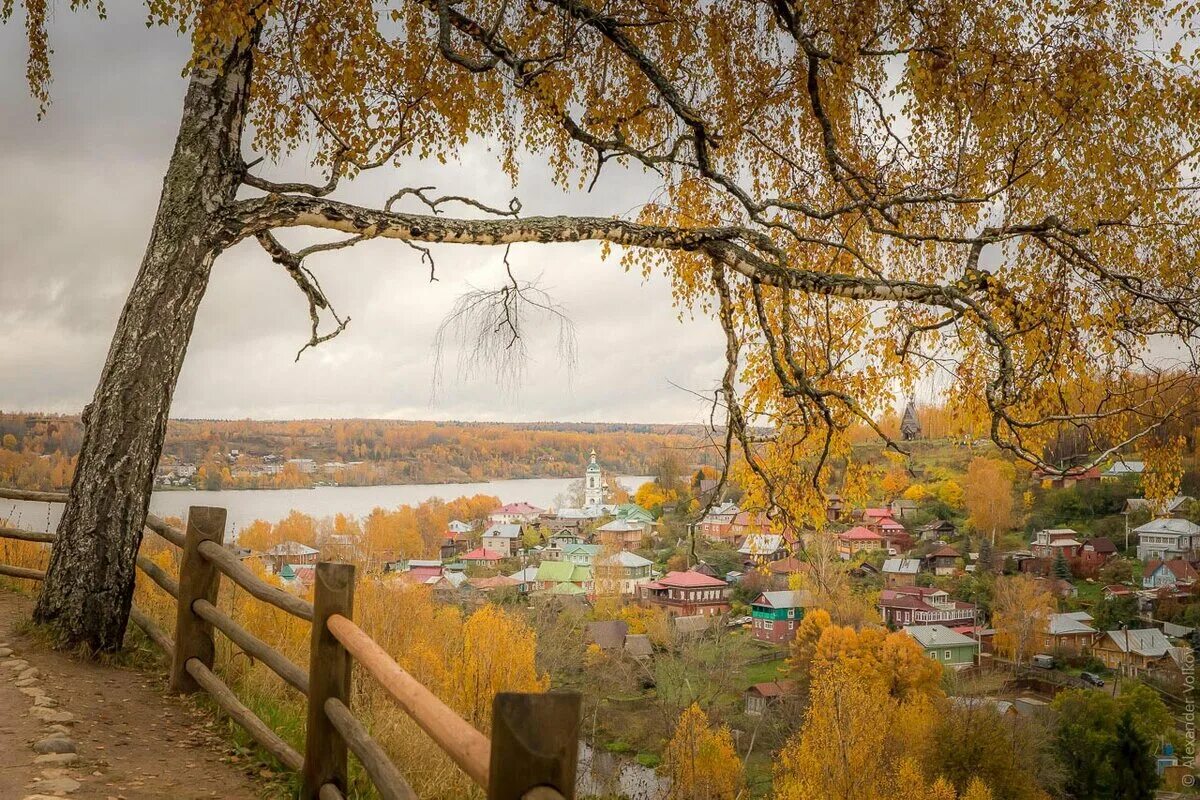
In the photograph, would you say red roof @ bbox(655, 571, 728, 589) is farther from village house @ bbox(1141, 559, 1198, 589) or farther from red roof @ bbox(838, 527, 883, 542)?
village house @ bbox(1141, 559, 1198, 589)

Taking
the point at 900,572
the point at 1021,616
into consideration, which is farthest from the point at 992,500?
the point at 1021,616

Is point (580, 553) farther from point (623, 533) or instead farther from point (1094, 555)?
point (1094, 555)

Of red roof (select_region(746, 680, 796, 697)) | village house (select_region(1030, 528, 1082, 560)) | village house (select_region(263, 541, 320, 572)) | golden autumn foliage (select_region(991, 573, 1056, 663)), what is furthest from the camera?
village house (select_region(1030, 528, 1082, 560))

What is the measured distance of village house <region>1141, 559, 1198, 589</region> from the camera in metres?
35.0

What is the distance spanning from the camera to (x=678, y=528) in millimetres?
53125

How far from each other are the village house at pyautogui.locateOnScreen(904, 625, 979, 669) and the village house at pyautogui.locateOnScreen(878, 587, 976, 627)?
3.49ft

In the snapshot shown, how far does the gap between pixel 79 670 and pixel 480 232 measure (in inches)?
137

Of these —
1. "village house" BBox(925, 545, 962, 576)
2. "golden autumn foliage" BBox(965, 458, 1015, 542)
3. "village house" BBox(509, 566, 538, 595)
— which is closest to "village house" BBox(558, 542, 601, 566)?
"village house" BBox(509, 566, 538, 595)

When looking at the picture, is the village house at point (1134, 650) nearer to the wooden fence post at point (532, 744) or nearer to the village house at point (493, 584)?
the village house at point (493, 584)

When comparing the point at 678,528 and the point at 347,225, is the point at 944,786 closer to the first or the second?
the point at 347,225

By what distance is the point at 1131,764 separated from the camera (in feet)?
89.2

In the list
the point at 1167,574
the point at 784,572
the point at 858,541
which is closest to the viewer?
the point at 1167,574

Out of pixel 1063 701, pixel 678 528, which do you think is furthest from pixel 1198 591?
pixel 678 528

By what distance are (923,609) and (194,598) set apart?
40.8m
